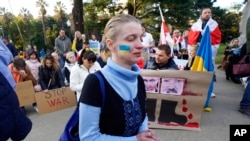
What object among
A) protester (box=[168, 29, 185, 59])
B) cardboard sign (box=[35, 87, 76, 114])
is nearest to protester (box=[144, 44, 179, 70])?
cardboard sign (box=[35, 87, 76, 114])

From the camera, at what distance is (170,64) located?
4898mm

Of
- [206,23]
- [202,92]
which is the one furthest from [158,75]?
[206,23]

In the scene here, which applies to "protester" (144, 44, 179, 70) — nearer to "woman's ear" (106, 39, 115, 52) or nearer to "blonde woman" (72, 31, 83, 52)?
"woman's ear" (106, 39, 115, 52)

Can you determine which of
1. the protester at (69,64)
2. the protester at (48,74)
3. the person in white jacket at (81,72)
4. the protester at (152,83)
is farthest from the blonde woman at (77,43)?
the protester at (152,83)

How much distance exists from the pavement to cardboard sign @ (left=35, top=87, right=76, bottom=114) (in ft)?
0.50

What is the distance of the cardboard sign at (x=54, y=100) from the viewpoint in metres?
6.33

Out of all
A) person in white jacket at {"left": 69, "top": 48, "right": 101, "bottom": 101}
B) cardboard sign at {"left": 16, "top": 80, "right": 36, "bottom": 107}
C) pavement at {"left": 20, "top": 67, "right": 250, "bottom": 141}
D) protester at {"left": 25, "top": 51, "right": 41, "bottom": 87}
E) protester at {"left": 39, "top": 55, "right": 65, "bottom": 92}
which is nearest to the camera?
pavement at {"left": 20, "top": 67, "right": 250, "bottom": 141}

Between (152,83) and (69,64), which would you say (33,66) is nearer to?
(69,64)

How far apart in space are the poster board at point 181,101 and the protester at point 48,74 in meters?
2.94

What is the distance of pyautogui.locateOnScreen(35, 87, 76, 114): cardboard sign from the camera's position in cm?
633

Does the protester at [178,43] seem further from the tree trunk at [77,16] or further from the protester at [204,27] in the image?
the protester at [204,27]

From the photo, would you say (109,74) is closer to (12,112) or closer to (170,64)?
(12,112)

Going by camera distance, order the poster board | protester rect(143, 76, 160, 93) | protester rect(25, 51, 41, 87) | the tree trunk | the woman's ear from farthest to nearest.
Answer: the tree trunk → protester rect(25, 51, 41, 87) → protester rect(143, 76, 160, 93) → the poster board → the woman's ear

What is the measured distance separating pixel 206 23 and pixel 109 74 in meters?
4.92
